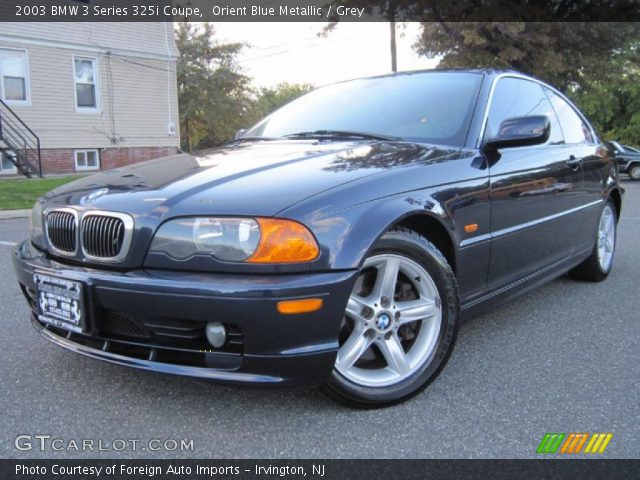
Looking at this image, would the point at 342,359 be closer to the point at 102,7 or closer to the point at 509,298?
the point at 509,298

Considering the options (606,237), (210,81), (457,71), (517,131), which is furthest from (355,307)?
(210,81)

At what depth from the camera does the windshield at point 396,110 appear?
305 cm

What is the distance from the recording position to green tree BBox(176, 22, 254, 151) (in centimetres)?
3106

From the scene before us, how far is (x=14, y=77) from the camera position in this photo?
571 inches

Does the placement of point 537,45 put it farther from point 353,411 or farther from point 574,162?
point 353,411

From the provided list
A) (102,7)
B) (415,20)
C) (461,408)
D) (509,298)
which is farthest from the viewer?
(415,20)

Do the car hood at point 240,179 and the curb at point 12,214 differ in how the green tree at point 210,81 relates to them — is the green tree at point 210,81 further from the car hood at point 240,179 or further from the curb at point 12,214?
the car hood at point 240,179

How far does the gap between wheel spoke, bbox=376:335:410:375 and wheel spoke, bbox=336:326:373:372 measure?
7 cm

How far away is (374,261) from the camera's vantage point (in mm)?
2279

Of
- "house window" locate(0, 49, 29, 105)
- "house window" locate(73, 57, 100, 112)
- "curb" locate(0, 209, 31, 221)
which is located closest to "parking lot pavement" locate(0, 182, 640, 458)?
"curb" locate(0, 209, 31, 221)

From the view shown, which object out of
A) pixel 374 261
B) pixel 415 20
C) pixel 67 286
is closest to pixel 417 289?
pixel 374 261

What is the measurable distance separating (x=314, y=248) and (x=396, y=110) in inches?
58.4

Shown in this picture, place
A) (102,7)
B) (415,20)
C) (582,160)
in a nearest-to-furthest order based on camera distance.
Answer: (582,160) < (102,7) < (415,20)

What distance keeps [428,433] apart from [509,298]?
1228 millimetres
